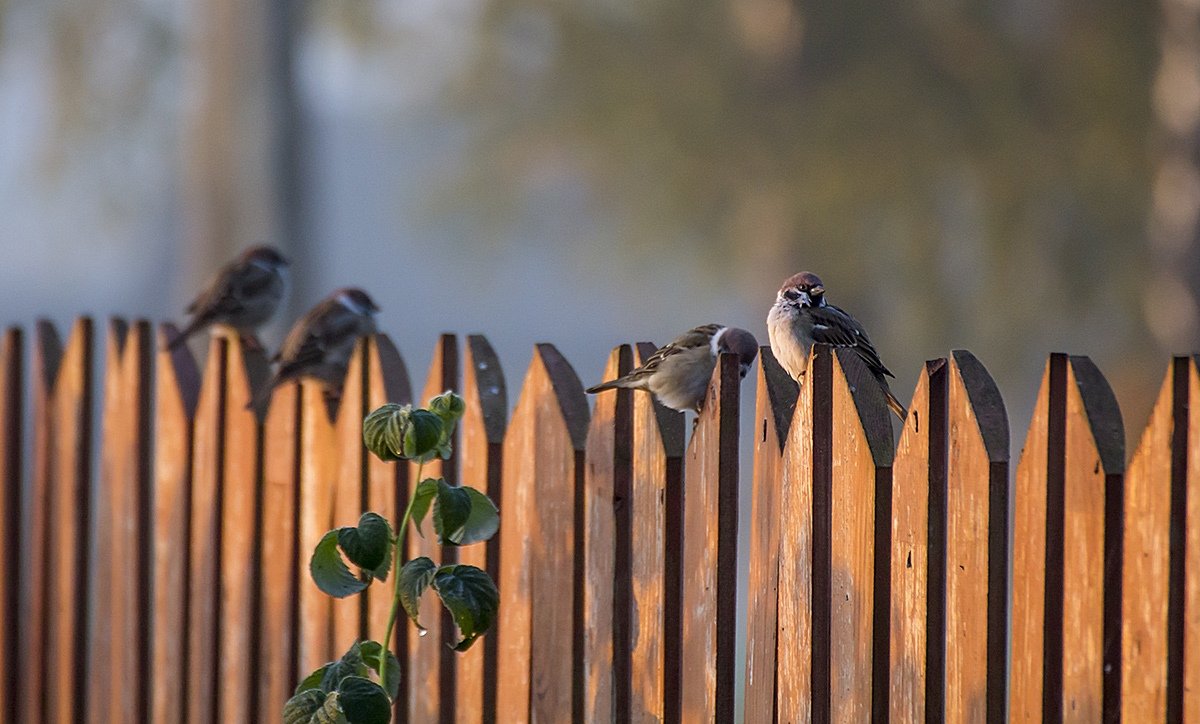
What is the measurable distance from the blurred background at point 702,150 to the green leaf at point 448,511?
6.88 metres

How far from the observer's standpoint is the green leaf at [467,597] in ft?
8.86

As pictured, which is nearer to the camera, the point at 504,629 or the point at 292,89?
the point at 504,629

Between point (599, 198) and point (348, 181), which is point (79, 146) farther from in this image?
point (348, 181)

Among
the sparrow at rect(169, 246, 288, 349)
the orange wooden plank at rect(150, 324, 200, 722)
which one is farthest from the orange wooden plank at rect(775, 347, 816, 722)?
the sparrow at rect(169, 246, 288, 349)

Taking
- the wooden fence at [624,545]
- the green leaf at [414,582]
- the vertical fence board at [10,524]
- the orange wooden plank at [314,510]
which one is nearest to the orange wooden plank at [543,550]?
the wooden fence at [624,545]

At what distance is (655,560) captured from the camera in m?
2.93

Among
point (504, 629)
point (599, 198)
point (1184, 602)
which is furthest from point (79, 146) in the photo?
point (1184, 602)

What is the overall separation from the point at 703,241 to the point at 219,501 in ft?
31.3

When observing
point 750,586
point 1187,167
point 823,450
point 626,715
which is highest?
point 1187,167

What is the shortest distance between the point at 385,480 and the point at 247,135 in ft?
21.5

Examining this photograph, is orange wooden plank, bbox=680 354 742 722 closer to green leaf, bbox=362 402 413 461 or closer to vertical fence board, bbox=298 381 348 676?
green leaf, bbox=362 402 413 461

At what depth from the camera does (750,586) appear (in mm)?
2811

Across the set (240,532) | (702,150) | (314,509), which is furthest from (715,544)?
(702,150)

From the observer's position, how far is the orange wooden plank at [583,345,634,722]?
9.84ft
